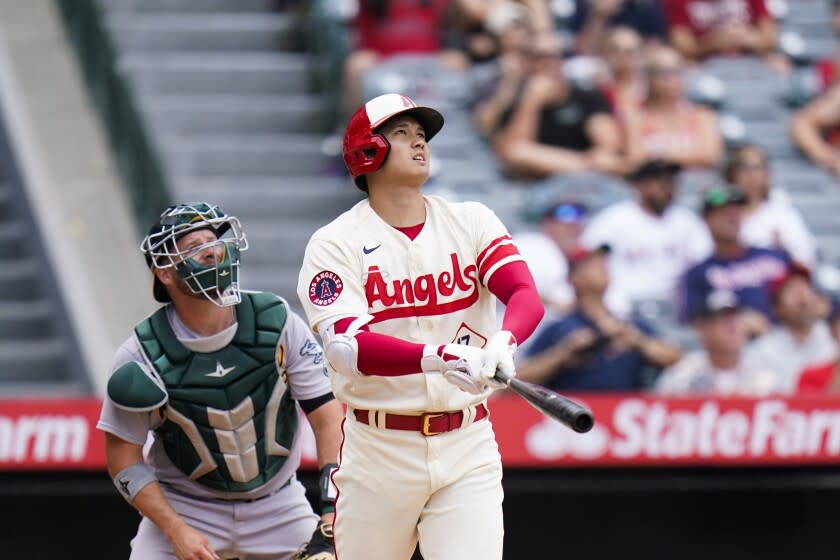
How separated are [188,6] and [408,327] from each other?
6517 mm

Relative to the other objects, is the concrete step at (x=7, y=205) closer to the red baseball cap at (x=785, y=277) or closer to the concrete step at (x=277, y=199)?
the concrete step at (x=277, y=199)

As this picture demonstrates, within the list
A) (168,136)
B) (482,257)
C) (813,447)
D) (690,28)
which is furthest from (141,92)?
(482,257)

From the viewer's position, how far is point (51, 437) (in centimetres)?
630

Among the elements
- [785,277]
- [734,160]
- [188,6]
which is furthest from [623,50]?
[188,6]

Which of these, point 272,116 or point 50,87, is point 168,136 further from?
point 50,87

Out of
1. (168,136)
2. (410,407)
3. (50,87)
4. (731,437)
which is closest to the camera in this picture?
Answer: (410,407)

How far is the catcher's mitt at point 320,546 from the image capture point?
424 cm

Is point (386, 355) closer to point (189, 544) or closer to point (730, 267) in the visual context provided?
point (189, 544)

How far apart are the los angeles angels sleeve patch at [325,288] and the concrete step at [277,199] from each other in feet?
15.8

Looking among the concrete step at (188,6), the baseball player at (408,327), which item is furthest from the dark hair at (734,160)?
the baseball player at (408,327)

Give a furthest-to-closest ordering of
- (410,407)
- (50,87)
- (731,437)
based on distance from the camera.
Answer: (50,87) → (731,437) → (410,407)

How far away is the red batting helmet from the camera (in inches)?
159

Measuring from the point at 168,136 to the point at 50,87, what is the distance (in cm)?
127

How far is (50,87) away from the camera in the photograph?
1009 cm
